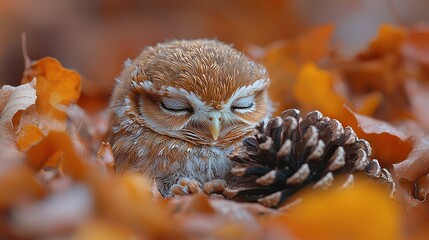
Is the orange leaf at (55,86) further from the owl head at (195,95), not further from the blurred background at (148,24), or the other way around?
the blurred background at (148,24)

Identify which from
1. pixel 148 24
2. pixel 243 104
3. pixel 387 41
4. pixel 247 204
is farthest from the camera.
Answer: pixel 148 24

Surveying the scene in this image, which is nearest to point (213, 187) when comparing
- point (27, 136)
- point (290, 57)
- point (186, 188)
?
point (186, 188)

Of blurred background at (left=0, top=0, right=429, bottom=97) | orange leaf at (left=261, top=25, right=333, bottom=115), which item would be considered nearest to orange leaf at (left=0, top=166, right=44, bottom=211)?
orange leaf at (left=261, top=25, right=333, bottom=115)

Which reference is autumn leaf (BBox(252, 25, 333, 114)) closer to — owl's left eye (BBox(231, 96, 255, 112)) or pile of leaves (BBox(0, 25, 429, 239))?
pile of leaves (BBox(0, 25, 429, 239))

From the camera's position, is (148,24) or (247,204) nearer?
(247,204)

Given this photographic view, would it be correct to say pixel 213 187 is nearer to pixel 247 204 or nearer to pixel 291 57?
pixel 247 204

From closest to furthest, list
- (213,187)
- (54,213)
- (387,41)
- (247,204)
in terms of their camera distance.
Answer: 1. (54,213)
2. (247,204)
3. (213,187)
4. (387,41)

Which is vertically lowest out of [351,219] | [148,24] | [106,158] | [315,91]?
[148,24]
